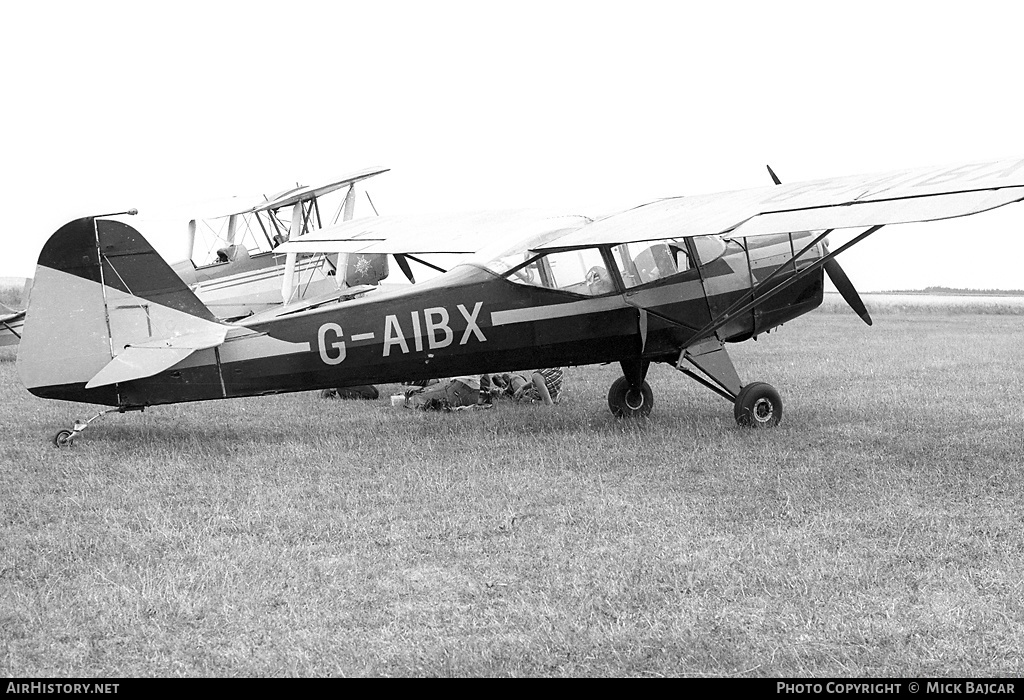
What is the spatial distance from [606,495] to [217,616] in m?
2.71

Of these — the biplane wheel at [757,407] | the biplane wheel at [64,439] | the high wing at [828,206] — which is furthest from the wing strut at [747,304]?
the biplane wheel at [64,439]

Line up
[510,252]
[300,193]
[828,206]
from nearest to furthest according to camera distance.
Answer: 1. [828,206]
2. [510,252]
3. [300,193]

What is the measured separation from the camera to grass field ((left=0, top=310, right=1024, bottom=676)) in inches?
141

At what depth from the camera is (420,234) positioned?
10188 millimetres

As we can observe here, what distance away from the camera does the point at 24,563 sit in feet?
15.0

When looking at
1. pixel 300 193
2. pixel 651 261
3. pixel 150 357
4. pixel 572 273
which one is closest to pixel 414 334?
pixel 572 273

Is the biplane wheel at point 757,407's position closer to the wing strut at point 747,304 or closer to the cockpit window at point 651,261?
the wing strut at point 747,304

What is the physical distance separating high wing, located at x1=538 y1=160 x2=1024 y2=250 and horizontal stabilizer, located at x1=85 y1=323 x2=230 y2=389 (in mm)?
2830

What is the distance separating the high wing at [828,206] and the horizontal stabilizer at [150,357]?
283cm

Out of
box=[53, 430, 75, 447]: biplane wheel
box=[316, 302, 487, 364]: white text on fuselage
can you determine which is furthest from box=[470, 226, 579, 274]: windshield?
box=[53, 430, 75, 447]: biplane wheel

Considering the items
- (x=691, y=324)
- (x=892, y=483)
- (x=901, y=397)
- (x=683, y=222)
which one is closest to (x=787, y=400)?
(x=901, y=397)

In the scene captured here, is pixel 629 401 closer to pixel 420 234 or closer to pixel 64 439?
pixel 420 234

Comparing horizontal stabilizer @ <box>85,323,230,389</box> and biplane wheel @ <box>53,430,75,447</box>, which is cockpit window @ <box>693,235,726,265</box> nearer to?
horizontal stabilizer @ <box>85,323,230,389</box>

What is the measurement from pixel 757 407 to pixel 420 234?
4.10 metres
